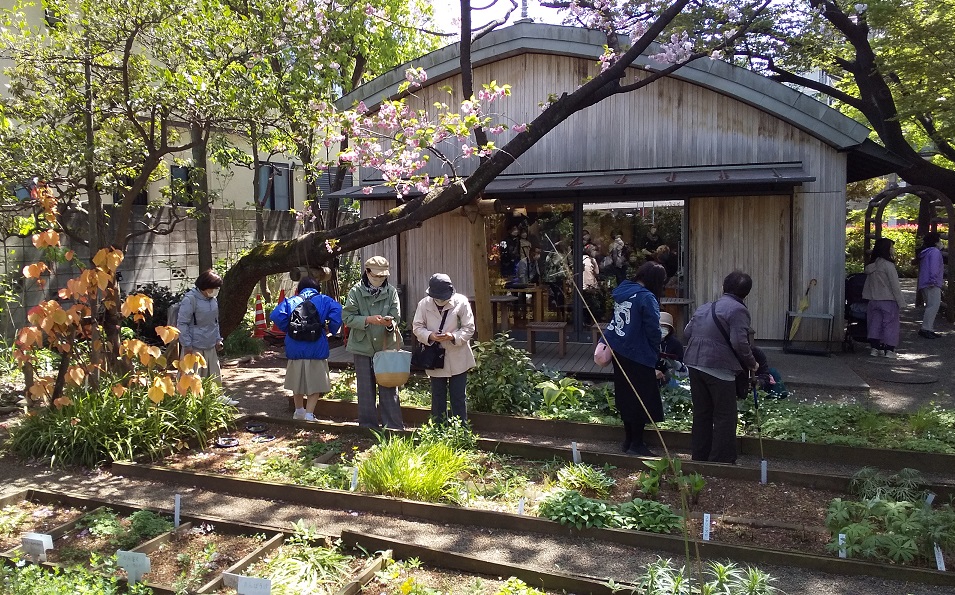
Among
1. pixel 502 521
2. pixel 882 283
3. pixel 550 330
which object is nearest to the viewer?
pixel 502 521

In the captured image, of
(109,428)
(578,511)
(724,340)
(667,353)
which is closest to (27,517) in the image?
(109,428)

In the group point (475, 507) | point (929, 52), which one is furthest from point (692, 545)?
point (929, 52)

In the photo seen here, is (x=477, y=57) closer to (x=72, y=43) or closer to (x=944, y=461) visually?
(x=72, y=43)

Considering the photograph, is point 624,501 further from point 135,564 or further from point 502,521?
point 135,564

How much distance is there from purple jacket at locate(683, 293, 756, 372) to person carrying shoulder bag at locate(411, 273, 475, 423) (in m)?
2.18

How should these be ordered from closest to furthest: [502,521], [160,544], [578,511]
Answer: [160,544] < [578,511] < [502,521]

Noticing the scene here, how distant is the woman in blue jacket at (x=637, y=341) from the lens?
6.69 m

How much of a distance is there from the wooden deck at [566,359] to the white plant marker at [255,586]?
638 cm

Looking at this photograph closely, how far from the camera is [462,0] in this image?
28.0 feet

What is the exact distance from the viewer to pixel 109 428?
6.93m

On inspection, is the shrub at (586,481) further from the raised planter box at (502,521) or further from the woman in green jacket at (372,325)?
the woman in green jacket at (372,325)

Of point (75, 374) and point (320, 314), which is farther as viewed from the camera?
point (320, 314)

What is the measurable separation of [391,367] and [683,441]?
9.90 feet

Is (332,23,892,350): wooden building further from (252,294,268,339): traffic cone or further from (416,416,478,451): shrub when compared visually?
(416,416,478,451): shrub
